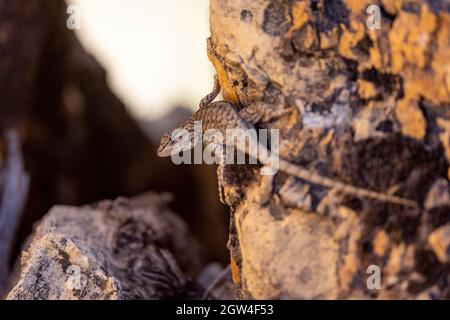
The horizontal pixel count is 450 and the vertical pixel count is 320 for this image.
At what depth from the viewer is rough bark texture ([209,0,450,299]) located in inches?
109

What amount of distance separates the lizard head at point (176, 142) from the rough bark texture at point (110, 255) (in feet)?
2.42

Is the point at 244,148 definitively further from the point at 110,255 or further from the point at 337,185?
the point at 110,255

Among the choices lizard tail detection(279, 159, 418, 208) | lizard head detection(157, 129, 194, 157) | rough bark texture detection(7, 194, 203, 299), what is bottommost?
rough bark texture detection(7, 194, 203, 299)

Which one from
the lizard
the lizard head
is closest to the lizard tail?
the lizard

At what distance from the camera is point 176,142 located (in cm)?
405

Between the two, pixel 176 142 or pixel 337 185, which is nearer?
pixel 337 185

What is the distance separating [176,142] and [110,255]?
86 cm

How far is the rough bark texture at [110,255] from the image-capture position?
3.28 meters

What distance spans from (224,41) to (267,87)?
0.34 meters

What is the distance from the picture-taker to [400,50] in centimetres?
286

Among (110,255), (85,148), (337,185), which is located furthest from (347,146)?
(85,148)

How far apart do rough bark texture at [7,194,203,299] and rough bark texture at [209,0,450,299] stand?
0.90m

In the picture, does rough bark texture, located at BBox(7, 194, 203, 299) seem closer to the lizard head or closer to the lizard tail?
the lizard head

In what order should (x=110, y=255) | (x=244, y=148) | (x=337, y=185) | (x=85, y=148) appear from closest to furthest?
(x=337, y=185) → (x=244, y=148) → (x=110, y=255) → (x=85, y=148)
